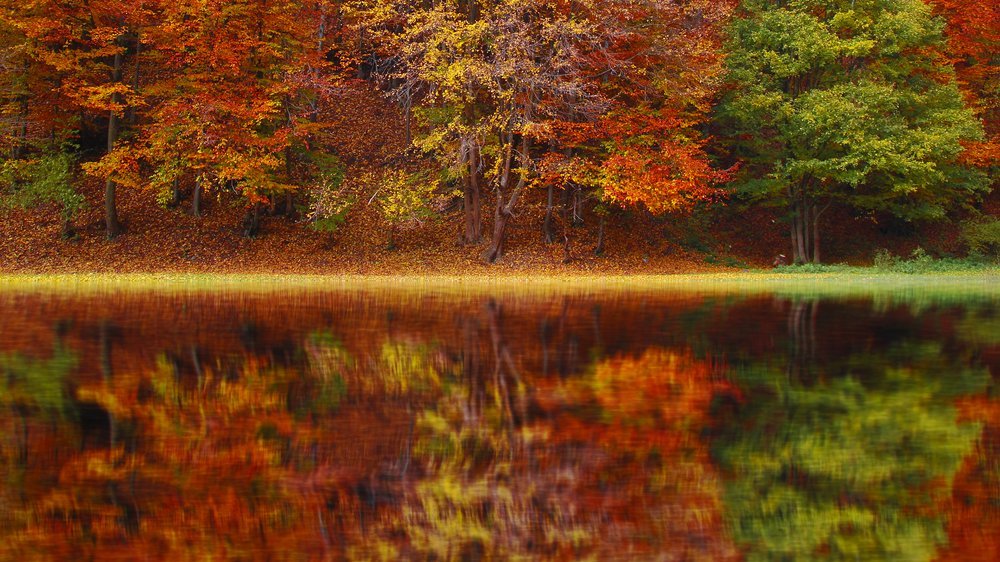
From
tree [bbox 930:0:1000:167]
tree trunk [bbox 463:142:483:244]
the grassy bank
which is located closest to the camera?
the grassy bank

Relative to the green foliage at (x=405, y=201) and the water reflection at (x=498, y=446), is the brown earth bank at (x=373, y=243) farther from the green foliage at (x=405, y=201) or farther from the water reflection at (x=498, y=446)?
the water reflection at (x=498, y=446)

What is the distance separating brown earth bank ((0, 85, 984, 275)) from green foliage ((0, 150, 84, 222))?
604 millimetres

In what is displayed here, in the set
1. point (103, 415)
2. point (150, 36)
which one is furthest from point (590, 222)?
point (103, 415)

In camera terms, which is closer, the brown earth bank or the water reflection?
the water reflection

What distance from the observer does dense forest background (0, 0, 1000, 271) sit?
35188mm

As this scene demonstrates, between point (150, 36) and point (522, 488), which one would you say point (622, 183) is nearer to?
point (150, 36)

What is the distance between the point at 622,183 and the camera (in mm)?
34812

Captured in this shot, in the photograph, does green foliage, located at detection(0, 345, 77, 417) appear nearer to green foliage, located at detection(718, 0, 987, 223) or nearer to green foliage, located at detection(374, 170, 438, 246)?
green foliage, located at detection(374, 170, 438, 246)

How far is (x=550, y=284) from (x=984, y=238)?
19913mm

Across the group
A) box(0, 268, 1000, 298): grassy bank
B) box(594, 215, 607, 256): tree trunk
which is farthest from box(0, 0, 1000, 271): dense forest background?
box(0, 268, 1000, 298): grassy bank

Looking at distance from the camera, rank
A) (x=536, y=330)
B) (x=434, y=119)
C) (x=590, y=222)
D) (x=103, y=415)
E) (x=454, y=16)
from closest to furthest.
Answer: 1. (x=103, y=415)
2. (x=536, y=330)
3. (x=454, y=16)
4. (x=434, y=119)
5. (x=590, y=222)

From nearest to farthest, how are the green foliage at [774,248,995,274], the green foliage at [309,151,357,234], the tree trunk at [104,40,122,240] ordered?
the green foliage at [309,151,357,234], the tree trunk at [104,40,122,240], the green foliage at [774,248,995,274]

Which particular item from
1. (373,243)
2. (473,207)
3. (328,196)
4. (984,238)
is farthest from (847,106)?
(328,196)

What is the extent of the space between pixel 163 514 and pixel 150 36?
33263 mm
